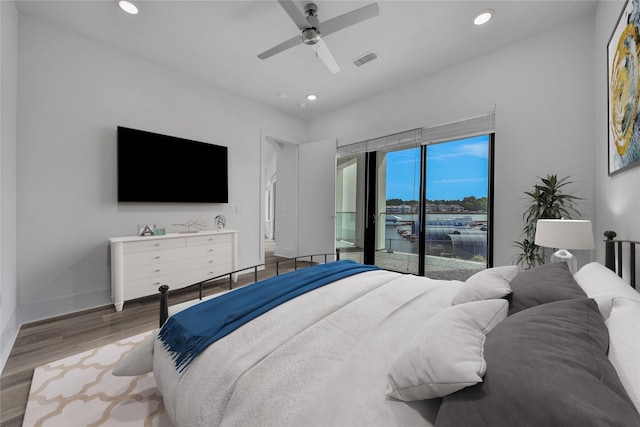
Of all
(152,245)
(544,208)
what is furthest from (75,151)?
(544,208)

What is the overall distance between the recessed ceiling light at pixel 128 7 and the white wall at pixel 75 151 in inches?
32.1

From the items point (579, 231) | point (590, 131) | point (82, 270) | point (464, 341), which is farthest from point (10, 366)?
point (590, 131)

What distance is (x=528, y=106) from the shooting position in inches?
109

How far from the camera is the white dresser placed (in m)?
2.65

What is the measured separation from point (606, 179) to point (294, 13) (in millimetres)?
2823

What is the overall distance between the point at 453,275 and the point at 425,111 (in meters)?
2.28

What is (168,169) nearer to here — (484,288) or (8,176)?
(8,176)

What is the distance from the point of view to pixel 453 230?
11.5ft

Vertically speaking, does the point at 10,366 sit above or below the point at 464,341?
below

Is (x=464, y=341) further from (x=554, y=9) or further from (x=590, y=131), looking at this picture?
(x=554, y=9)

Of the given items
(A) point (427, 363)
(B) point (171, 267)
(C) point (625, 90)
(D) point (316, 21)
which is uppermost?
(D) point (316, 21)

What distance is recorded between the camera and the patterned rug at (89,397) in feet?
4.35

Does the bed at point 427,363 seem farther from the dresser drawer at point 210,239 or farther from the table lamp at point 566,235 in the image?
the dresser drawer at point 210,239

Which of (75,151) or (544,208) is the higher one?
(75,151)
